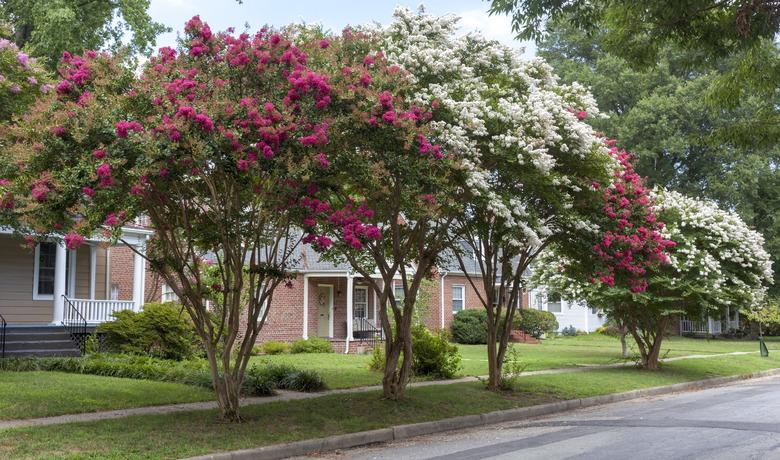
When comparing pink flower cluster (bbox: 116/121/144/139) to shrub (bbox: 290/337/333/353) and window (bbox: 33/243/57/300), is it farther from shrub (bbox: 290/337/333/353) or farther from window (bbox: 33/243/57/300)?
shrub (bbox: 290/337/333/353)

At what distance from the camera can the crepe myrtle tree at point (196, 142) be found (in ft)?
28.7

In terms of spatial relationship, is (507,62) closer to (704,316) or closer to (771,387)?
(771,387)

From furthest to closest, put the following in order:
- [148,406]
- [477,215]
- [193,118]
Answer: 1. [477,215]
2. [148,406]
3. [193,118]

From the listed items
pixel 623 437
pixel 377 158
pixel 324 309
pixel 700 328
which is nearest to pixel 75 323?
pixel 324 309

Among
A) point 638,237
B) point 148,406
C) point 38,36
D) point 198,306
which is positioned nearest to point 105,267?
point 38,36

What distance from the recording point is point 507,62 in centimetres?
1303

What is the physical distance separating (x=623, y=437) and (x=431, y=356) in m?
7.66

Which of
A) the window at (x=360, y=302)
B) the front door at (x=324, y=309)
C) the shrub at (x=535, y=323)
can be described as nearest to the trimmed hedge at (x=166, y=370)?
the front door at (x=324, y=309)

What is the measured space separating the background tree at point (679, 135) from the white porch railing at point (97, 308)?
2520cm

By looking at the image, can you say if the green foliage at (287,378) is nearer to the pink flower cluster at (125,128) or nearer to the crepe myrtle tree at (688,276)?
the crepe myrtle tree at (688,276)

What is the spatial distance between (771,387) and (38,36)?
23841 mm

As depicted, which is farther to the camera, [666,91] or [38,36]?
[666,91]

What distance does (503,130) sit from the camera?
472 inches

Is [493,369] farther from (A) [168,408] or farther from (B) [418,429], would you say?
(A) [168,408]
